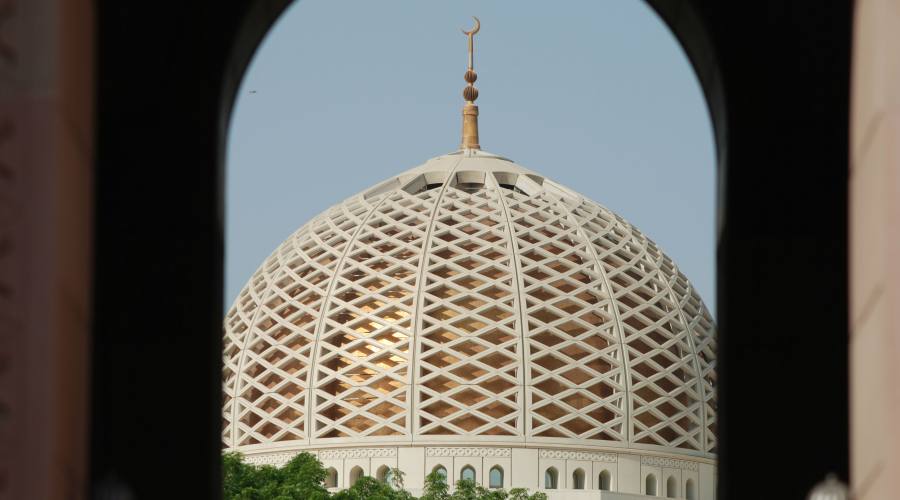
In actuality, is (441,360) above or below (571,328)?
below

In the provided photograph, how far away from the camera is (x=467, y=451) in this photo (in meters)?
41.4

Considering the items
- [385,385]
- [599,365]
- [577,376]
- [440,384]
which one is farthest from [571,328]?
[385,385]

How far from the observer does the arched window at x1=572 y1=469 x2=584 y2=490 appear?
4169 cm

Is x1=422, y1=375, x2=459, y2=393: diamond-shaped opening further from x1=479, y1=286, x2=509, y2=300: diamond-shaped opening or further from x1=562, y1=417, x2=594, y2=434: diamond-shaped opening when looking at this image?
x1=562, y1=417, x2=594, y2=434: diamond-shaped opening

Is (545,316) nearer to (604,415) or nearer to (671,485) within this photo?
(604,415)

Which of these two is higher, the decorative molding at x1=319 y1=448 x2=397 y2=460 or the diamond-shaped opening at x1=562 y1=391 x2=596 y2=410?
the diamond-shaped opening at x1=562 y1=391 x2=596 y2=410

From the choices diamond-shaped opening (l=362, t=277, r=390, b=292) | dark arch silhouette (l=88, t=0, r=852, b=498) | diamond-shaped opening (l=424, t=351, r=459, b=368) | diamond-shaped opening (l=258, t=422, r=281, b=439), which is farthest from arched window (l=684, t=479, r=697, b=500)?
dark arch silhouette (l=88, t=0, r=852, b=498)

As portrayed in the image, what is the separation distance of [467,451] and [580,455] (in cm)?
280

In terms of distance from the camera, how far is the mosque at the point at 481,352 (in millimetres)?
41625

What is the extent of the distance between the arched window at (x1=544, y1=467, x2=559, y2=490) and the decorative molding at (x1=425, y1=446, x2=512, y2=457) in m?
1.06
